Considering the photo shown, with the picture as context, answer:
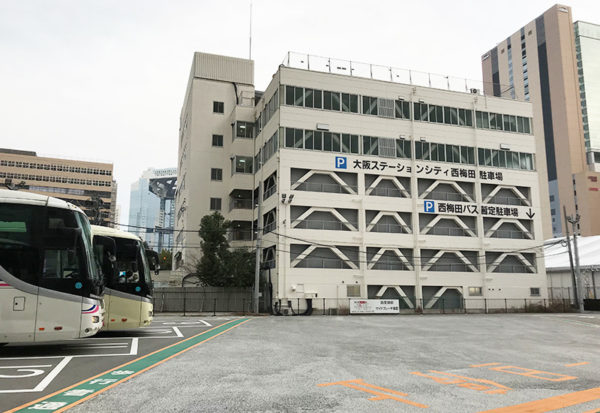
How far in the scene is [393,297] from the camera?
43.3 metres

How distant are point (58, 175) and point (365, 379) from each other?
123527 mm

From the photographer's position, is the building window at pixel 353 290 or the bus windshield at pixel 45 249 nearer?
the bus windshield at pixel 45 249

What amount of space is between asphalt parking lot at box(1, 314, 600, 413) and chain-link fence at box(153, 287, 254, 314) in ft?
82.8

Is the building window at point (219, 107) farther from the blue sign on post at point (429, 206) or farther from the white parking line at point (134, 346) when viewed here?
the white parking line at point (134, 346)

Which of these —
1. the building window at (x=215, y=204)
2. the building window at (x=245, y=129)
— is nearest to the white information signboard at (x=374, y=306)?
the building window at (x=215, y=204)

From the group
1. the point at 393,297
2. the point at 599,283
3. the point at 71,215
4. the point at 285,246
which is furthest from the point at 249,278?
the point at 599,283

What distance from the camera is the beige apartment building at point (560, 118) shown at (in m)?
116

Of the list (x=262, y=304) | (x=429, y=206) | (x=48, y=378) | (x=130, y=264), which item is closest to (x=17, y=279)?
(x=48, y=378)

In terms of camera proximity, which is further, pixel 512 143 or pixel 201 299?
pixel 512 143

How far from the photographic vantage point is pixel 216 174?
53.5m

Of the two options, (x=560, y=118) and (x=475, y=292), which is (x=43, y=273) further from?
(x=560, y=118)

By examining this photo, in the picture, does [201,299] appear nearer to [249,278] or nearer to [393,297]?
[249,278]

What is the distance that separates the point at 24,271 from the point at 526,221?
48.8m

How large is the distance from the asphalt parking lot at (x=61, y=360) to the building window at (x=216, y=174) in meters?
35.6
